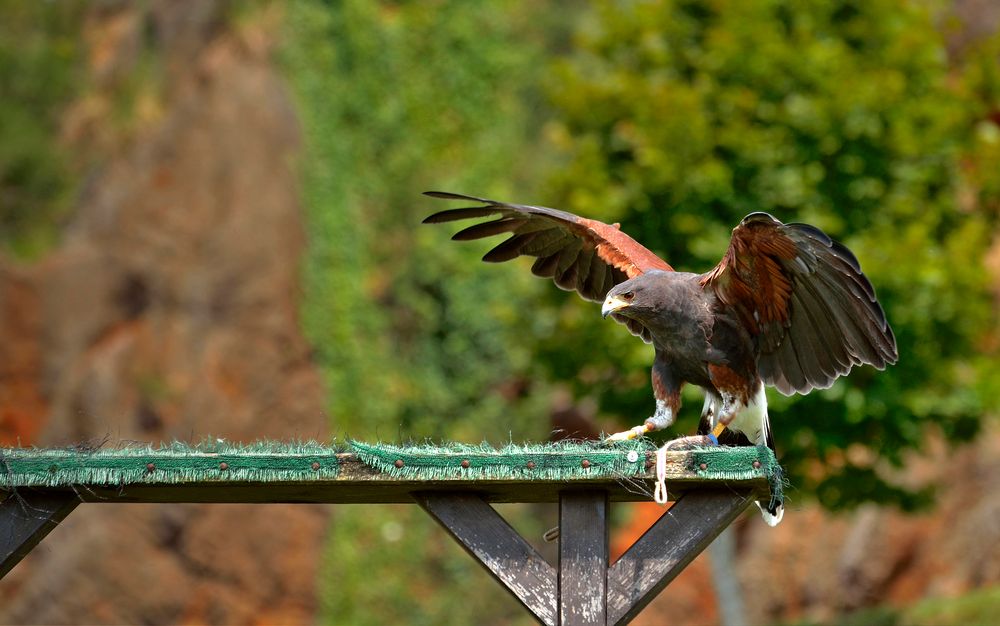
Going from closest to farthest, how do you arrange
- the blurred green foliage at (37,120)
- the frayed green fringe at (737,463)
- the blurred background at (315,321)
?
the frayed green fringe at (737,463)
the blurred background at (315,321)
the blurred green foliage at (37,120)

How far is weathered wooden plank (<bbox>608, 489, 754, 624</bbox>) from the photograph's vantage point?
3953 mm

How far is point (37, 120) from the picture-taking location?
17.2 metres

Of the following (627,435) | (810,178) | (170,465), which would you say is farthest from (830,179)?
(170,465)

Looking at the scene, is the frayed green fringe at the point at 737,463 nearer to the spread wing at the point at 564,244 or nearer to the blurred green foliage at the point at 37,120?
the spread wing at the point at 564,244

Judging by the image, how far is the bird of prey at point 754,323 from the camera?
471 cm

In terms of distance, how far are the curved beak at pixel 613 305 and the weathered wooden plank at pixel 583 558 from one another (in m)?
1.02

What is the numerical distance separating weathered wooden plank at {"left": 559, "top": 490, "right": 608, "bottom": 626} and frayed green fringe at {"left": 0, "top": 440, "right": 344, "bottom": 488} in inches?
32.1

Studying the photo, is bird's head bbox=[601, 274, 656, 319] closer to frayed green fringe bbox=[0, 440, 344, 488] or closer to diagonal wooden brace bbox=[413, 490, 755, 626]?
diagonal wooden brace bbox=[413, 490, 755, 626]

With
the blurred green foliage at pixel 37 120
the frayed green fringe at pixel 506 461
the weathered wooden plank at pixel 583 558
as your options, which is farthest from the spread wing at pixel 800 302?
the blurred green foliage at pixel 37 120

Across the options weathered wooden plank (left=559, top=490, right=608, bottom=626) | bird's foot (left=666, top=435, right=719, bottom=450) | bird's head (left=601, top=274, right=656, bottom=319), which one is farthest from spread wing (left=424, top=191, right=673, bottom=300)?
weathered wooden plank (left=559, top=490, right=608, bottom=626)

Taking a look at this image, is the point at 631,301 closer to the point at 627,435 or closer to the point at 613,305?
the point at 613,305

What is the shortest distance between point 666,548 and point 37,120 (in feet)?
50.8

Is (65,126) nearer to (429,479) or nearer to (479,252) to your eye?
(479,252)

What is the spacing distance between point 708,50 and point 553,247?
4140 mm
